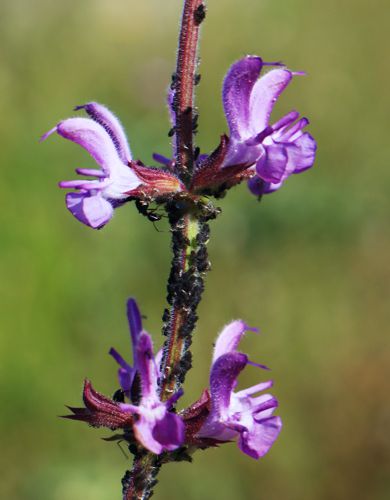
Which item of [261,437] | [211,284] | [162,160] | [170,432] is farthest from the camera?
[211,284]

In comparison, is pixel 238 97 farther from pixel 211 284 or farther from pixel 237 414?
pixel 211 284

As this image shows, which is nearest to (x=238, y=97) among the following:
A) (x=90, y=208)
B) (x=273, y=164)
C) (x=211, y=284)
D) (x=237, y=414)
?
(x=273, y=164)

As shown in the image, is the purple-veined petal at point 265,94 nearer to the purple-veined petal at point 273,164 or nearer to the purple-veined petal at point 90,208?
the purple-veined petal at point 273,164

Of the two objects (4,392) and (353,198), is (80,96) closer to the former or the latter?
(353,198)

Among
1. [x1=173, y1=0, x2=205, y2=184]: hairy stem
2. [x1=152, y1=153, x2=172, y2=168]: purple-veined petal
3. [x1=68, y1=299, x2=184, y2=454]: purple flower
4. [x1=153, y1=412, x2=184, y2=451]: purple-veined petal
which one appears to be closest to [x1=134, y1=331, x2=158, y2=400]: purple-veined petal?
[x1=68, y1=299, x2=184, y2=454]: purple flower

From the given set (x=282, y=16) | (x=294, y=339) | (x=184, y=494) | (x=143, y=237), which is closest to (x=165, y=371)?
(x=184, y=494)

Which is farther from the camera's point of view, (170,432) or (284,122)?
(284,122)
